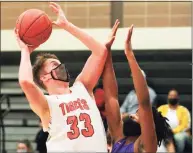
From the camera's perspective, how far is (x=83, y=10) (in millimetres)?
9172

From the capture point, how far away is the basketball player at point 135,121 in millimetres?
3209

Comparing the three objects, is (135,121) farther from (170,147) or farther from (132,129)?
(170,147)

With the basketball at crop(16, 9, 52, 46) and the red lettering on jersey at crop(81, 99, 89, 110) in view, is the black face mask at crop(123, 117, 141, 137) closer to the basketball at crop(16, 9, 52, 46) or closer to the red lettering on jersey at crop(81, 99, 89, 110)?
the red lettering on jersey at crop(81, 99, 89, 110)

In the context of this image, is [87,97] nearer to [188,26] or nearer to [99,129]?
[99,129]

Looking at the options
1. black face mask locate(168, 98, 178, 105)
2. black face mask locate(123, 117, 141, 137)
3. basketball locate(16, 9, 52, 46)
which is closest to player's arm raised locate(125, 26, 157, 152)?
black face mask locate(123, 117, 141, 137)

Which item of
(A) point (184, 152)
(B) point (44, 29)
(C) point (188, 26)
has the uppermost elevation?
(B) point (44, 29)

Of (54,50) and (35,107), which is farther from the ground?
(35,107)

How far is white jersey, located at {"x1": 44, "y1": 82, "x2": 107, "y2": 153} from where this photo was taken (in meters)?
3.25

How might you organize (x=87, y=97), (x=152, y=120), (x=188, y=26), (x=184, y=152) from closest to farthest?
(x=152, y=120), (x=87, y=97), (x=184, y=152), (x=188, y=26)

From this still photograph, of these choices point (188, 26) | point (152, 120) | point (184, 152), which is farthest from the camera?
point (188, 26)

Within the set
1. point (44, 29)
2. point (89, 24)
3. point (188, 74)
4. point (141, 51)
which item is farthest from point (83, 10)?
point (44, 29)

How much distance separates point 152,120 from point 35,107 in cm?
70

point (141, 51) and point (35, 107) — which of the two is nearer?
point (35, 107)

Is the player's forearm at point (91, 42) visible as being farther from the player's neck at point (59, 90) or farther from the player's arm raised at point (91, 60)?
the player's neck at point (59, 90)
